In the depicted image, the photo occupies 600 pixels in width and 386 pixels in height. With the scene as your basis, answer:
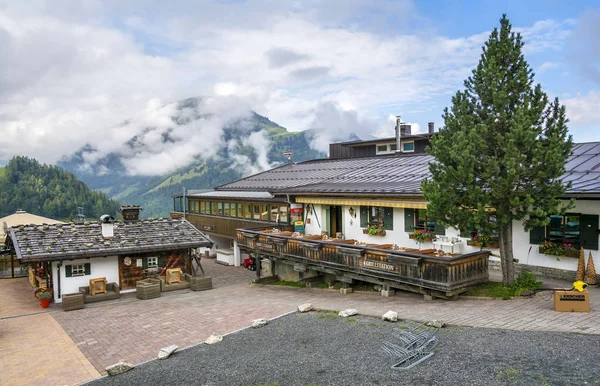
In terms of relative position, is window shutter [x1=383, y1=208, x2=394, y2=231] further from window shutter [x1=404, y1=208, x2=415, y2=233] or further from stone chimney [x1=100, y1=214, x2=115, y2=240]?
stone chimney [x1=100, y1=214, x2=115, y2=240]

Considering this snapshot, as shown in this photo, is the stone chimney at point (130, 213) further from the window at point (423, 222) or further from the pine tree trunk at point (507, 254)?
the pine tree trunk at point (507, 254)

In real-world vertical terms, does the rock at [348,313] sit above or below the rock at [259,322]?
above

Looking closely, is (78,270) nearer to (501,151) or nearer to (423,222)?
(423,222)

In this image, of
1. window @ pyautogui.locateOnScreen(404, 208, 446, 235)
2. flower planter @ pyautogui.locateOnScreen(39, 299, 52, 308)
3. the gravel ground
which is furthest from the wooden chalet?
the gravel ground

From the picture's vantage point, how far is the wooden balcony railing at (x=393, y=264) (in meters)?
14.6

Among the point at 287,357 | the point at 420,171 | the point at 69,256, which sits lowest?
the point at 287,357

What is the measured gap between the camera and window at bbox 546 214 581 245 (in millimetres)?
15730

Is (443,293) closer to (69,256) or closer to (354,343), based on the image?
(354,343)

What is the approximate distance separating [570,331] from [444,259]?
13.9 ft

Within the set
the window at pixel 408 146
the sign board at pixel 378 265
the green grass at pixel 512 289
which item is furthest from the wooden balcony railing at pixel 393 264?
the window at pixel 408 146

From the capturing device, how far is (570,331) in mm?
10695

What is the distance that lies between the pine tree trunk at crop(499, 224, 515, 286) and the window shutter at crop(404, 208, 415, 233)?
549 centimetres


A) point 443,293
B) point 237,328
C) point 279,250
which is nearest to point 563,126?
point 443,293

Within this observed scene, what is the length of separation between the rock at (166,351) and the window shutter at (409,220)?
11.8 metres
